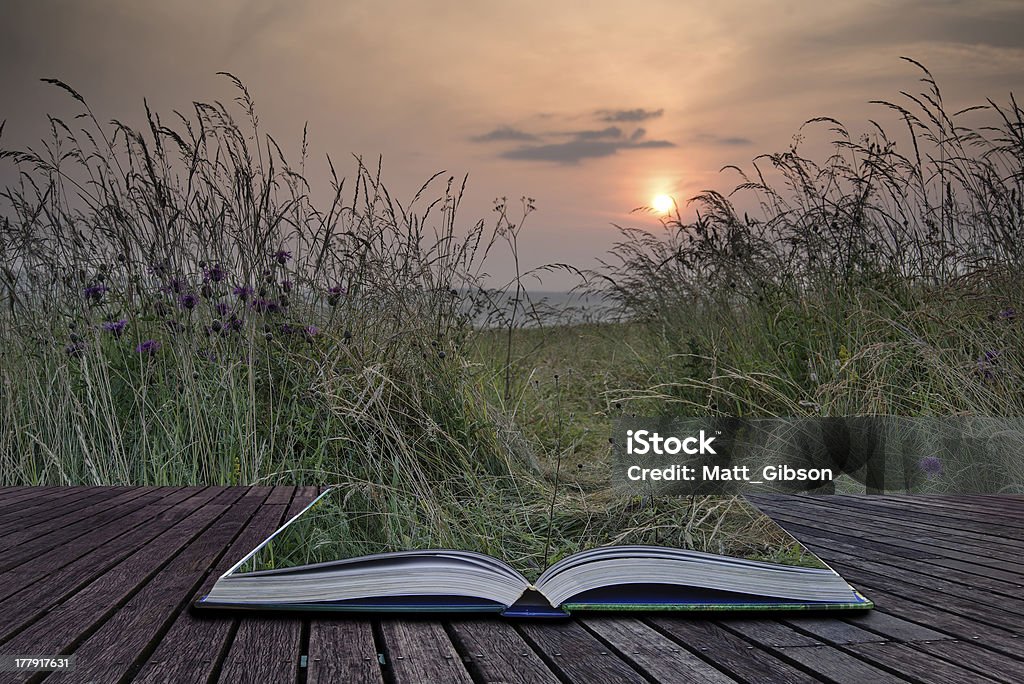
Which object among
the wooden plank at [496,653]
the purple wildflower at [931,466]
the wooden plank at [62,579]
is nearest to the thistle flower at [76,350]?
the wooden plank at [62,579]

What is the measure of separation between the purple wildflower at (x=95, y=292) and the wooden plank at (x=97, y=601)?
1.48 meters

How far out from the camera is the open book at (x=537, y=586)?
3.27ft

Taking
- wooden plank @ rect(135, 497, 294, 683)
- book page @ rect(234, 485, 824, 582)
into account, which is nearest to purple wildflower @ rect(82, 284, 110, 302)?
book page @ rect(234, 485, 824, 582)

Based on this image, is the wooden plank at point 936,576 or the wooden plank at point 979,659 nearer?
the wooden plank at point 979,659

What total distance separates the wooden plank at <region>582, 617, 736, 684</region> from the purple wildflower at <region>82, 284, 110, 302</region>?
2441 millimetres

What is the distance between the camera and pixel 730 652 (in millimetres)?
896

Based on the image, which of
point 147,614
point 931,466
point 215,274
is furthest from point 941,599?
point 215,274

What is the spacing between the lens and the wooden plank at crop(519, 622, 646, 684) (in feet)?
2.71

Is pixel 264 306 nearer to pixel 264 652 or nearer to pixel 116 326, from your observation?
pixel 116 326

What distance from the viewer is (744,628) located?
3.22 ft

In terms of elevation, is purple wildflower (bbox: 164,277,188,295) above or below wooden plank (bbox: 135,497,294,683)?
above

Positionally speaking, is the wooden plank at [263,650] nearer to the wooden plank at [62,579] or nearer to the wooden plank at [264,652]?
the wooden plank at [264,652]

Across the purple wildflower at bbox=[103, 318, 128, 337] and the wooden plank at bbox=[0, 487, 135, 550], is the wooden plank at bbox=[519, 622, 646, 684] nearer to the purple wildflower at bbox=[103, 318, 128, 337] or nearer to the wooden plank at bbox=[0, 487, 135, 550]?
the wooden plank at bbox=[0, 487, 135, 550]

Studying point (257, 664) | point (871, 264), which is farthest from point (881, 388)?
point (257, 664)
